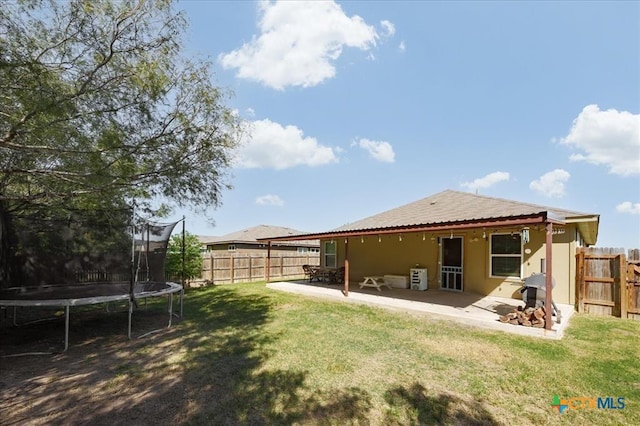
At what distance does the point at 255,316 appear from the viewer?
746 cm

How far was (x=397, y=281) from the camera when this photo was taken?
11734 millimetres

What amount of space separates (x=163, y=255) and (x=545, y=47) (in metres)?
12.5

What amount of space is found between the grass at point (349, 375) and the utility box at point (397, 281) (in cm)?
484

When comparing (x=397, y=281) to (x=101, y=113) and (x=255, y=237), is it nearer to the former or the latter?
(x=101, y=113)

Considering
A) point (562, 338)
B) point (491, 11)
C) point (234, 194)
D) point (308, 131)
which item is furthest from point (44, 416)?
point (308, 131)

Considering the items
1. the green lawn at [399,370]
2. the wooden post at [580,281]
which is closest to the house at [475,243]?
the wooden post at [580,281]

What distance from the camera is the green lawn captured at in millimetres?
3146

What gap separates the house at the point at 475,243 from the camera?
780 cm

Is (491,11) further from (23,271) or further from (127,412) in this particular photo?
(23,271)

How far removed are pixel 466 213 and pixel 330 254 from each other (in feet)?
24.9

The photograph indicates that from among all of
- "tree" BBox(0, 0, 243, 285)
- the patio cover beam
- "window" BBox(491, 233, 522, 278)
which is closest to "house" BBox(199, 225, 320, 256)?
the patio cover beam

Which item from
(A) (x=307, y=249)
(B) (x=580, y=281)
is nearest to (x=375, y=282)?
(B) (x=580, y=281)

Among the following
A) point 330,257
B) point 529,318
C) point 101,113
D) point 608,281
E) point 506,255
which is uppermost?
point 101,113

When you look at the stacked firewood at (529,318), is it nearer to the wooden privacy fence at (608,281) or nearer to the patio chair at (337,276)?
the wooden privacy fence at (608,281)
